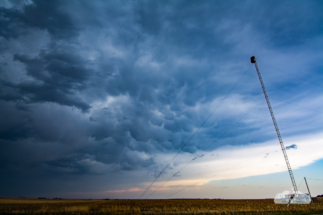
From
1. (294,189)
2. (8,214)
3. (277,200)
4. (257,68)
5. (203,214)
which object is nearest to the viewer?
(8,214)

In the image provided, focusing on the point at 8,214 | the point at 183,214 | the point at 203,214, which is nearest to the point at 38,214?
the point at 8,214

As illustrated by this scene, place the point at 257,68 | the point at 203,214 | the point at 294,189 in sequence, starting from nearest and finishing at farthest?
the point at 203,214
the point at 294,189
the point at 257,68

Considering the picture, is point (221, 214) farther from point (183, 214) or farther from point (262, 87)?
point (262, 87)

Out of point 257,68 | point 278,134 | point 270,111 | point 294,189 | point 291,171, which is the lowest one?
point 294,189

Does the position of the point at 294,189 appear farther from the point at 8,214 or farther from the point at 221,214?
the point at 8,214

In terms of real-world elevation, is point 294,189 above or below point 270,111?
below

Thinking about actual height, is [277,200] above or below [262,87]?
below

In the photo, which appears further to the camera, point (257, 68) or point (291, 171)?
point (257, 68)

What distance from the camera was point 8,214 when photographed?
33.0 metres

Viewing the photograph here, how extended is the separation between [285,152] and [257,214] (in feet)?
140

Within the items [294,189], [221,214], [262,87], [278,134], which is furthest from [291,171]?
[221,214]

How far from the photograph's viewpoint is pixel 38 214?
3303 centimetres

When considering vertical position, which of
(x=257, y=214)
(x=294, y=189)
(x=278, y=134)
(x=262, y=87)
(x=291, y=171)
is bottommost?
(x=257, y=214)

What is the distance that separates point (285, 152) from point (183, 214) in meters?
53.2
